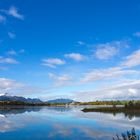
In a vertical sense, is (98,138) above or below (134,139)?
below

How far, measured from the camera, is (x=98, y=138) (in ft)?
124

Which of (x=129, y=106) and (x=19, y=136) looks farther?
(x=129, y=106)

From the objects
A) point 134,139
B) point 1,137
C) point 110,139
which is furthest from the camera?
point 1,137

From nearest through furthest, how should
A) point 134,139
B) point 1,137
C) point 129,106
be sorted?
point 134,139 → point 1,137 → point 129,106

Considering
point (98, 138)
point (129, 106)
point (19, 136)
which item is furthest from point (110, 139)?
point (129, 106)

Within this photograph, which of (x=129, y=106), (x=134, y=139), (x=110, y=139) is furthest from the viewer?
(x=129, y=106)

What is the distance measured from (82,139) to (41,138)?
17.3ft

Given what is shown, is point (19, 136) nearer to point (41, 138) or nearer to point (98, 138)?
point (41, 138)

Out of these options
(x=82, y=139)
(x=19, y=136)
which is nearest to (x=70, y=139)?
(x=82, y=139)

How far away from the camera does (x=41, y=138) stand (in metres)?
37.9

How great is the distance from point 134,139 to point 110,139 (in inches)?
857

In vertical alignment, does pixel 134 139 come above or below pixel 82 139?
above

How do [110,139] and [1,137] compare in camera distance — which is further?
[1,137]

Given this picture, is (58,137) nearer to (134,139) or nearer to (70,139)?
(70,139)
